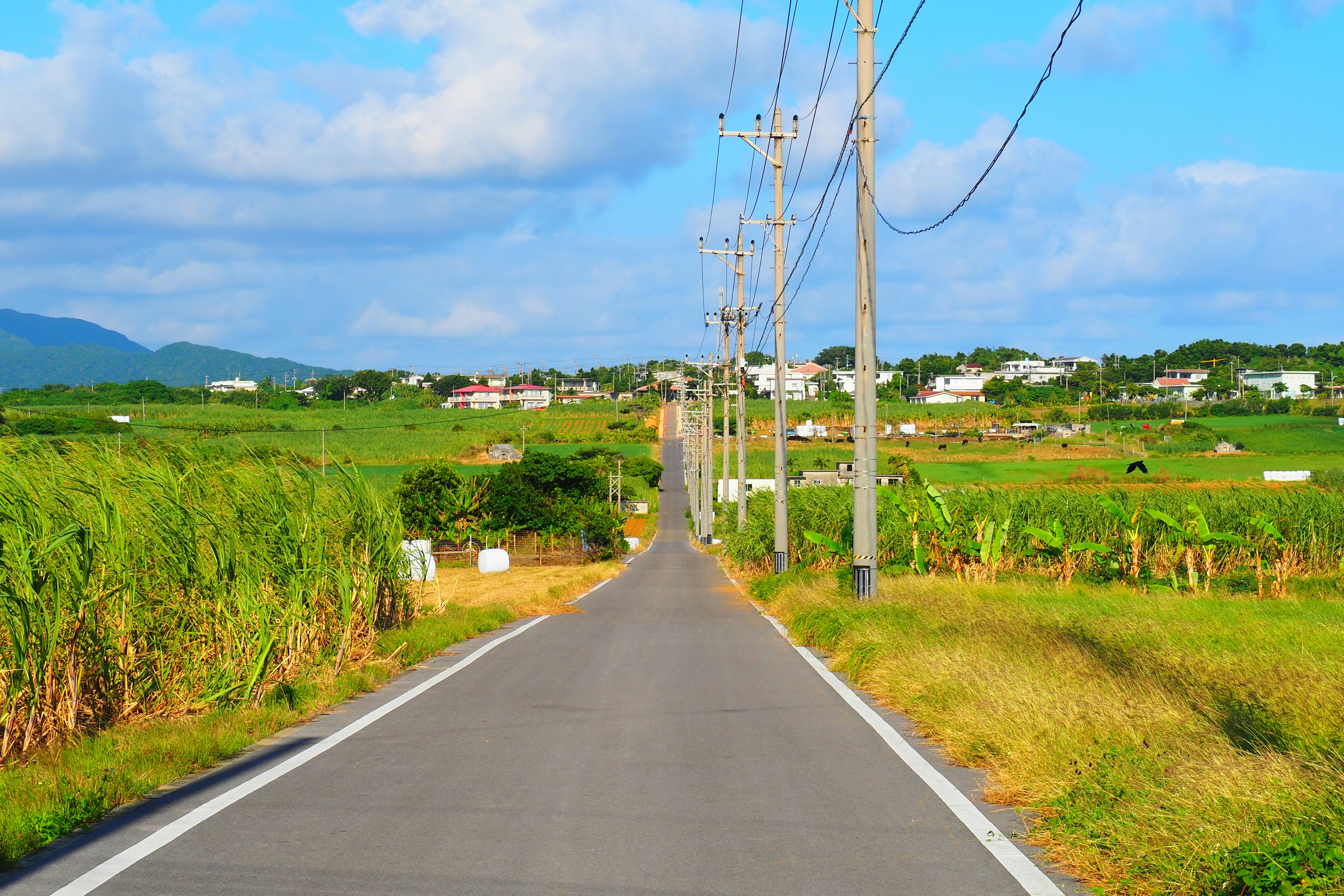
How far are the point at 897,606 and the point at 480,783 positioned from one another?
9701 millimetres

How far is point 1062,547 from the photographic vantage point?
82.2 ft

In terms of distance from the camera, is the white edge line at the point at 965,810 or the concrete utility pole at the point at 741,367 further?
the concrete utility pole at the point at 741,367

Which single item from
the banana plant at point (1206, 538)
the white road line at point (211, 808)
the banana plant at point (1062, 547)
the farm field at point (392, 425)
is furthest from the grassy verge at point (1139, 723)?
the farm field at point (392, 425)

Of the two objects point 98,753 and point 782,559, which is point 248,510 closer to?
point 98,753

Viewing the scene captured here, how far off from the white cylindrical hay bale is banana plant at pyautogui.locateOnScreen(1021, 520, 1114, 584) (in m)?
24.3

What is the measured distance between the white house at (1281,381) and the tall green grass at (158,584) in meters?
142

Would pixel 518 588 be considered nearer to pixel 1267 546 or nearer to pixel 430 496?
pixel 1267 546

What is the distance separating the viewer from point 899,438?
12194 cm

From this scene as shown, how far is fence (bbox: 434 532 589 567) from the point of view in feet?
185

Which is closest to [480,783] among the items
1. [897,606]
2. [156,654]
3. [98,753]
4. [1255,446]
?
[98,753]

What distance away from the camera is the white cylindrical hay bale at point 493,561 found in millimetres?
45188

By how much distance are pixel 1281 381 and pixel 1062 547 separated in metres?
146

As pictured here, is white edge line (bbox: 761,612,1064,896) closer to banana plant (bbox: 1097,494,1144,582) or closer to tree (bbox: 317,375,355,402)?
banana plant (bbox: 1097,494,1144,582)

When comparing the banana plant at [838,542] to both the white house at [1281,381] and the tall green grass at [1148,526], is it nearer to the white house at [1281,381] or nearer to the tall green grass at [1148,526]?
the tall green grass at [1148,526]
